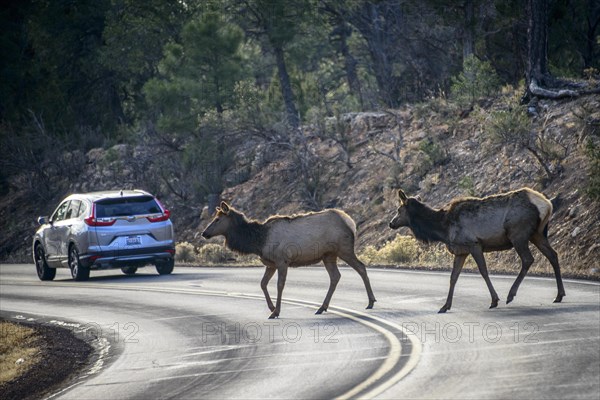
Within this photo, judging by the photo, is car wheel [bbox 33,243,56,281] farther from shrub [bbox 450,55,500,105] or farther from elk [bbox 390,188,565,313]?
shrub [bbox 450,55,500,105]

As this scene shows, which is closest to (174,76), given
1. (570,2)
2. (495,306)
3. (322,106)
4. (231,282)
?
(322,106)

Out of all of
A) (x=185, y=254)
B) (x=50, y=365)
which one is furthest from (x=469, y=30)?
(x=50, y=365)

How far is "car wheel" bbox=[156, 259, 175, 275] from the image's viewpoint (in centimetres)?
2642

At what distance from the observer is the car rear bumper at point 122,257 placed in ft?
81.9

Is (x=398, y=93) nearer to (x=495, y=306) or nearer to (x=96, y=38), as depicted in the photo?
(x=96, y=38)

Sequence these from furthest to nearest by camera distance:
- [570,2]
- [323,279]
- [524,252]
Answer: [570,2] < [323,279] < [524,252]

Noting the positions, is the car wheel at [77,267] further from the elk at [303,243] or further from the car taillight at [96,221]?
the elk at [303,243]

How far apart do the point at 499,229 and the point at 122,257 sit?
1162 centimetres

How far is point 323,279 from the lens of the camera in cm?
2372

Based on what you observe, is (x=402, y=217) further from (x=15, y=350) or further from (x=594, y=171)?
(x=594, y=171)

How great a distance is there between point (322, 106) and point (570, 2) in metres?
13.6

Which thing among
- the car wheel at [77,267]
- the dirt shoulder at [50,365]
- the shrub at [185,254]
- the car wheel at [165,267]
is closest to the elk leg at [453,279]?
the dirt shoulder at [50,365]

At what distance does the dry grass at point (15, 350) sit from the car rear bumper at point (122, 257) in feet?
16.5

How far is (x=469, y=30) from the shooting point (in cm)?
3497
